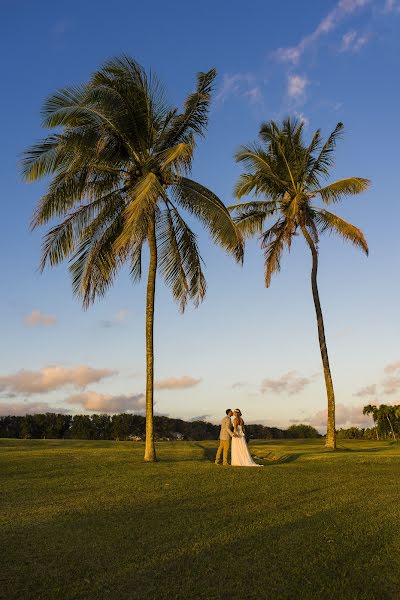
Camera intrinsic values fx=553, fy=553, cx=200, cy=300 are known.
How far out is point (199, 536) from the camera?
777 cm

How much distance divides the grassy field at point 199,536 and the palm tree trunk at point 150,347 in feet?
14.7

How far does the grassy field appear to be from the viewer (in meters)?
5.79

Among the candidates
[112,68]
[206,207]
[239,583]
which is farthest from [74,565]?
[112,68]

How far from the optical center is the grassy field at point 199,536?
5785 millimetres

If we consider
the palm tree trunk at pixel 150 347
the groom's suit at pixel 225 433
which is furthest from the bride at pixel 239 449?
the palm tree trunk at pixel 150 347

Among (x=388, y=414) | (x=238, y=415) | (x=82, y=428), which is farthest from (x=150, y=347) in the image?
(x=388, y=414)

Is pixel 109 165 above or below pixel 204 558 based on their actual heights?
above

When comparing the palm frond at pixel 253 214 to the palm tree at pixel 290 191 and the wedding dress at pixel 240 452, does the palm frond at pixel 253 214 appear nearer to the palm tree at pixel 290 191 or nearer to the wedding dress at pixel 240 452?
the palm tree at pixel 290 191

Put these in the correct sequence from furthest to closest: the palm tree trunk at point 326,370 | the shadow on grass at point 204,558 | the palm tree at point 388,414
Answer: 1. the palm tree at point 388,414
2. the palm tree trunk at point 326,370
3. the shadow on grass at point 204,558

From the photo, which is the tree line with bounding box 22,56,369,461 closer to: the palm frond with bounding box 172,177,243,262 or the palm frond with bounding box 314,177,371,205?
the palm frond with bounding box 172,177,243,262

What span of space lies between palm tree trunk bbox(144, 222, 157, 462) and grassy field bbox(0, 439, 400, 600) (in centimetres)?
448

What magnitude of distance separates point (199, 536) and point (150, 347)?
1285 centimetres

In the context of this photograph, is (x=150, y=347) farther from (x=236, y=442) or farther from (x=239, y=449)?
(x=239, y=449)

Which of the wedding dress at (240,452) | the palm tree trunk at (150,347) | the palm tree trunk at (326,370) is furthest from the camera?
the palm tree trunk at (326,370)
